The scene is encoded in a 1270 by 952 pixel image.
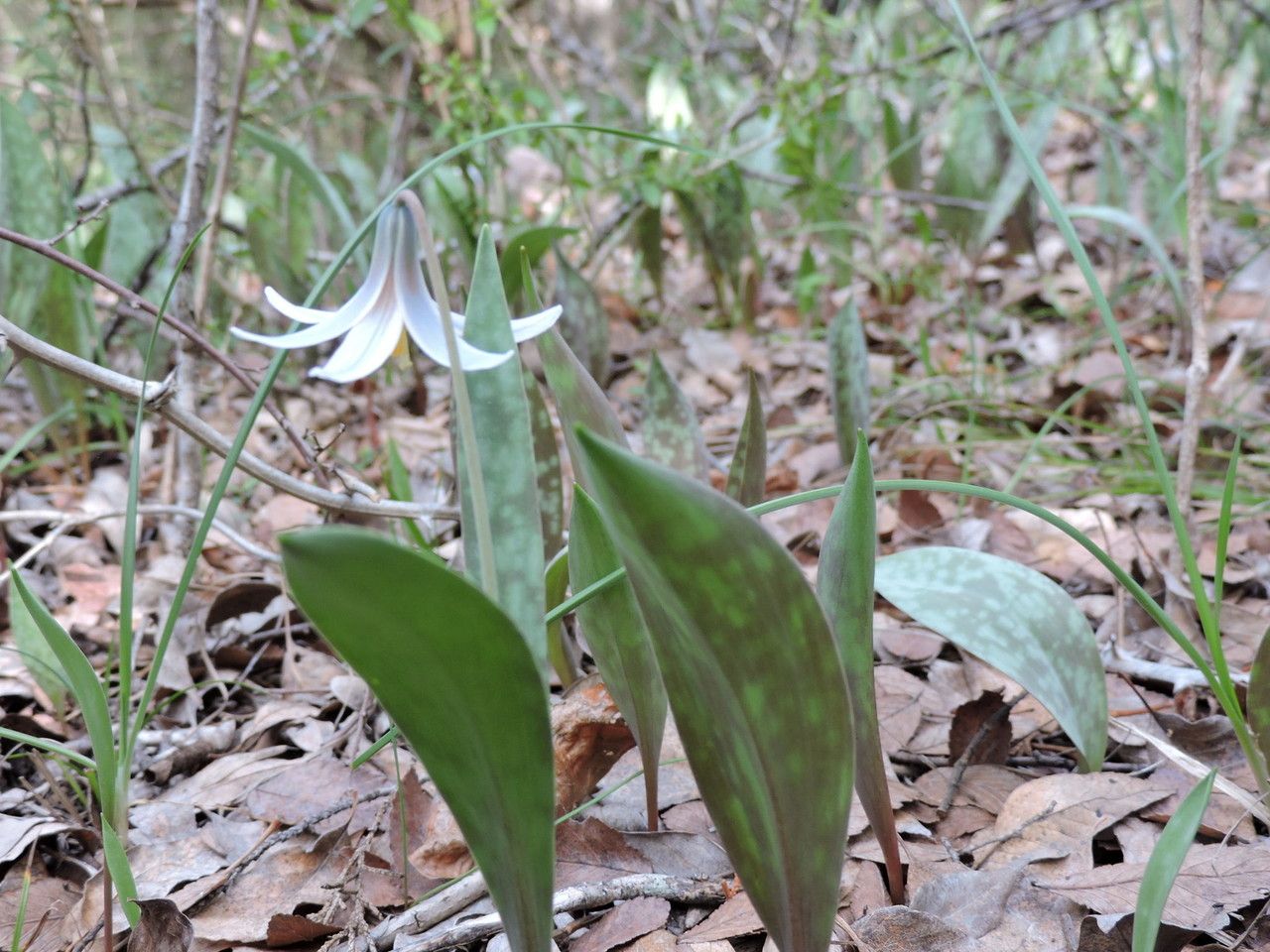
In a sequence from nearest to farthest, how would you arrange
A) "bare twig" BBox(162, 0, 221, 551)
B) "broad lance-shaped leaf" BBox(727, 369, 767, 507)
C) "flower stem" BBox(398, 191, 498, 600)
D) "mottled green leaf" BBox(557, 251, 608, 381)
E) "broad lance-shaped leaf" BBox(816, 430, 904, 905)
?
"flower stem" BBox(398, 191, 498, 600)
"broad lance-shaped leaf" BBox(816, 430, 904, 905)
"broad lance-shaped leaf" BBox(727, 369, 767, 507)
"bare twig" BBox(162, 0, 221, 551)
"mottled green leaf" BBox(557, 251, 608, 381)

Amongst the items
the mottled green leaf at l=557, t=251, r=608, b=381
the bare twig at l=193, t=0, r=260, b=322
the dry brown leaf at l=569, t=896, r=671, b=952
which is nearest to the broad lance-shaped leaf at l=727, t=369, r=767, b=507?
the dry brown leaf at l=569, t=896, r=671, b=952

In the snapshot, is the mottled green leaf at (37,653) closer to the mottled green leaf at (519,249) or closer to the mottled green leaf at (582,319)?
the mottled green leaf at (519,249)

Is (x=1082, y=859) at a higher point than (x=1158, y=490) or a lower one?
lower

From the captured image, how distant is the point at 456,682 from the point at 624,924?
1.42ft

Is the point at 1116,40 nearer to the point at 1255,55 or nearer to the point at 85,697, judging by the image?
the point at 1255,55

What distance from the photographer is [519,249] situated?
1.81 meters

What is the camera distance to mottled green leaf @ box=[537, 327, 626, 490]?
1033 mm

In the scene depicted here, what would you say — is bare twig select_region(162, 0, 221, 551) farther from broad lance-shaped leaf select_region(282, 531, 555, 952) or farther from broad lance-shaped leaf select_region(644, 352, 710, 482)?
broad lance-shaped leaf select_region(282, 531, 555, 952)

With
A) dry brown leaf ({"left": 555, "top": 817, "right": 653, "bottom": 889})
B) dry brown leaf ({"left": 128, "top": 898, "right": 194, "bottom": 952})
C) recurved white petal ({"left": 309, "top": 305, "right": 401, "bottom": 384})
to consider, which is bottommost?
dry brown leaf ({"left": 555, "top": 817, "right": 653, "bottom": 889})

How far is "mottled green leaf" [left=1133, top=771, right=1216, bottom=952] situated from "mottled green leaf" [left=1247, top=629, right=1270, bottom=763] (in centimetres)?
31

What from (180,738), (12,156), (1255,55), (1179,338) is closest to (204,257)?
(12,156)

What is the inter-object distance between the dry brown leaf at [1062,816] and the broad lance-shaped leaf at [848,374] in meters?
0.91

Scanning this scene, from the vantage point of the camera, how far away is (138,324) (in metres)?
2.50

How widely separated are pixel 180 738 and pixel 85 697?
640mm
